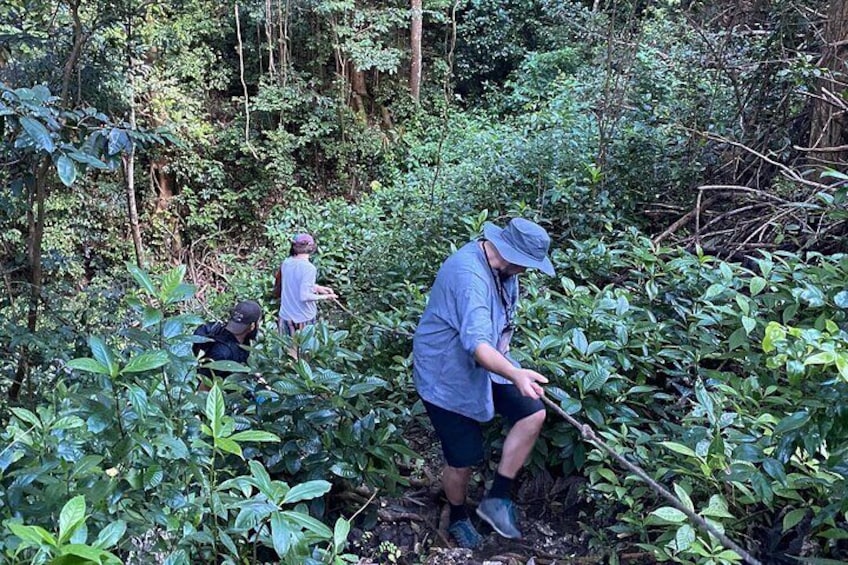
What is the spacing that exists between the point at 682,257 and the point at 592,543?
2.17 meters

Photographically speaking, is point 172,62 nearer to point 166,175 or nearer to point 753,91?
point 166,175

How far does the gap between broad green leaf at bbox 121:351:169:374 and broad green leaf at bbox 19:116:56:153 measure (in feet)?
3.43

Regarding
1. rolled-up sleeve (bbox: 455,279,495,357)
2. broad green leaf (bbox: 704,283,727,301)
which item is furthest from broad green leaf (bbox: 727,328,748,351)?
rolled-up sleeve (bbox: 455,279,495,357)

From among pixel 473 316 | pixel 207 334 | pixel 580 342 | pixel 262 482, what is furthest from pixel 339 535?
pixel 207 334

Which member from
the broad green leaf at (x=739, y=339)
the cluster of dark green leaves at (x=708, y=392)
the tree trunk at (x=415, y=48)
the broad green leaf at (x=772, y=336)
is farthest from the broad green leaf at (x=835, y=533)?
the tree trunk at (x=415, y=48)

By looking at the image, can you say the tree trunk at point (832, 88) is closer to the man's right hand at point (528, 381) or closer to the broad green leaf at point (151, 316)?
the man's right hand at point (528, 381)

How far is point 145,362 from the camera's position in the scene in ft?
6.38

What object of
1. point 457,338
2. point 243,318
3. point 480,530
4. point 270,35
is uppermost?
point 270,35

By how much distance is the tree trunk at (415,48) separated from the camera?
13.0 meters

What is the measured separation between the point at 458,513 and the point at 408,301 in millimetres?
2171

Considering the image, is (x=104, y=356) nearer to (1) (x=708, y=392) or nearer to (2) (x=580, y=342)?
(2) (x=580, y=342)

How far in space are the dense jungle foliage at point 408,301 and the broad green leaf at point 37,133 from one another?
0.02 meters

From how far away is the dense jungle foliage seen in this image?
79.0 inches

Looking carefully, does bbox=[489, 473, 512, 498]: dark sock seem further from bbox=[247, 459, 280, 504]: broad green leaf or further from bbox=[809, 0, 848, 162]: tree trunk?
bbox=[809, 0, 848, 162]: tree trunk
